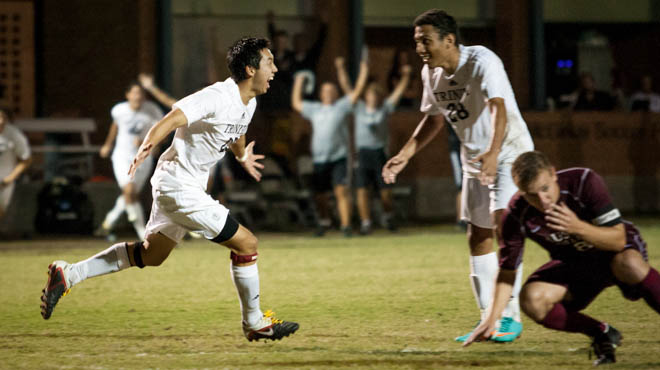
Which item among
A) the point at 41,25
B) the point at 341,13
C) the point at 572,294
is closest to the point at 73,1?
the point at 41,25

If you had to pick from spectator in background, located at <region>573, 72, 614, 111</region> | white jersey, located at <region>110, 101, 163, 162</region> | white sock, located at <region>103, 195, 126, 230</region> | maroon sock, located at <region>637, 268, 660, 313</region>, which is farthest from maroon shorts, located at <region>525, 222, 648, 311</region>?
spectator in background, located at <region>573, 72, 614, 111</region>

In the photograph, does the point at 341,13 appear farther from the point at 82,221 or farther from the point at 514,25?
the point at 82,221

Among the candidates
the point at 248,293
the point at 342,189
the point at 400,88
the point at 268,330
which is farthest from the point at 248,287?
A: the point at 400,88

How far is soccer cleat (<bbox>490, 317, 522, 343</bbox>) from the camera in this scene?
6555mm

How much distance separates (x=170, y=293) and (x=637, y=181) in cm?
1345

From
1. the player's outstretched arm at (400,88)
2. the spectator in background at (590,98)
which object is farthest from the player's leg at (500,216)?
the spectator in background at (590,98)

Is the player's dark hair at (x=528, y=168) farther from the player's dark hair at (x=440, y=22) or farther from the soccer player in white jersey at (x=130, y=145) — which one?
the soccer player in white jersey at (x=130, y=145)

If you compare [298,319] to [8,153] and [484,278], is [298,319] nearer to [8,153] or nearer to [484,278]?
[484,278]

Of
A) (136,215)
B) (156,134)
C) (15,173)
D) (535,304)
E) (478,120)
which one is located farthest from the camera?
(136,215)

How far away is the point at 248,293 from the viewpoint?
6562 millimetres

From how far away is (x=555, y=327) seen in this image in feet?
18.8

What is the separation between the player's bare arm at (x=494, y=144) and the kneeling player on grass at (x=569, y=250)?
1.79ft

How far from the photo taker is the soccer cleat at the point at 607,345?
5.69 m

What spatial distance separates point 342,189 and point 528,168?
999 centimetres
